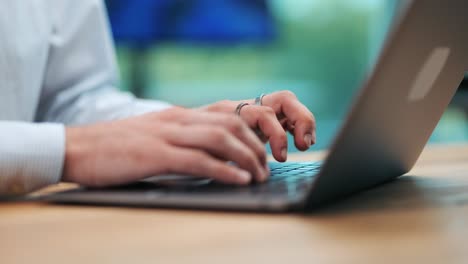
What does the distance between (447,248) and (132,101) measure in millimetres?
883

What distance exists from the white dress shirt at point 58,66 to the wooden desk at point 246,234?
0.58m

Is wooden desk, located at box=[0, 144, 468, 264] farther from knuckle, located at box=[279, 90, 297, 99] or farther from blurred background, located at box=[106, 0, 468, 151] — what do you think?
blurred background, located at box=[106, 0, 468, 151]

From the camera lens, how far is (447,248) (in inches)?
13.5

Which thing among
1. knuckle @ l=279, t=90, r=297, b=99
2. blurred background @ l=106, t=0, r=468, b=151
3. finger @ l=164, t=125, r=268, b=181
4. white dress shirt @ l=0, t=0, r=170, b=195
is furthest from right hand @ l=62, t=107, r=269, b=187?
blurred background @ l=106, t=0, r=468, b=151

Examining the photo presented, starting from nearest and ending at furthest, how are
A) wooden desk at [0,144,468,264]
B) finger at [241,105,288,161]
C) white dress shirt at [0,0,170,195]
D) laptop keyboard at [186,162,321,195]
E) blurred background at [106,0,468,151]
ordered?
wooden desk at [0,144,468,264]
laptop keyboard at [186,162,321,195]
finger at [241,105,288,161]
white dress shirt at [0,0,170,195]
blurred background at [106,0,468,151]

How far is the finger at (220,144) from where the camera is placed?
21.3 inches

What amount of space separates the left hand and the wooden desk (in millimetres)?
183

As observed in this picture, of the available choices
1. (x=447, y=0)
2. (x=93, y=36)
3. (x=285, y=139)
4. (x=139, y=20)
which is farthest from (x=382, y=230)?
(x=139, y=20)

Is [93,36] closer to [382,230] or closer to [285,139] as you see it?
[285,139]

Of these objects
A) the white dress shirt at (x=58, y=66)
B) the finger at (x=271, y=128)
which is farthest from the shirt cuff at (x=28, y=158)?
the white dress shirt at (x=58, y=66)

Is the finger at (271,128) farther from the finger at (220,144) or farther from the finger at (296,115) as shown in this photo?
the finger at (220,144)

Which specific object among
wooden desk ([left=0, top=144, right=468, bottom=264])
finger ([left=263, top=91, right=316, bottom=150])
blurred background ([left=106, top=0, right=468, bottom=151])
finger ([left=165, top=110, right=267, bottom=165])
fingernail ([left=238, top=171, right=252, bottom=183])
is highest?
blurred background ([left=106, top=0, right=468, bottom=151])

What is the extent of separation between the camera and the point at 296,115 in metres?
0.77

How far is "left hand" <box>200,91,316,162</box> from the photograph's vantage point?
70cm
